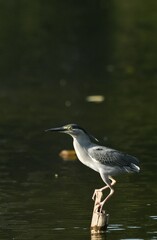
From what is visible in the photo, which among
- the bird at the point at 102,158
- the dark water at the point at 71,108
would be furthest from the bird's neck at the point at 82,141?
the dark water at the point at 71,108

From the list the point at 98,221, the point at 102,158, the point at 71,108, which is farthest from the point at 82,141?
the point at 71,108

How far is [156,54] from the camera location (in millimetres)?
23109

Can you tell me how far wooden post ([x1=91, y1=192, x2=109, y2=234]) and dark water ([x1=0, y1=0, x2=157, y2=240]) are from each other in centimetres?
10

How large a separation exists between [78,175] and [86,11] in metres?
17.5

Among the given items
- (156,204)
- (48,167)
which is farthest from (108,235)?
(48,167)

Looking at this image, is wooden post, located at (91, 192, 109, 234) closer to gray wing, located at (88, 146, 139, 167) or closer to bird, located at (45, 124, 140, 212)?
bird, located at (45, 124, 140, 212)

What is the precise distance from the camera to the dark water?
37.7 ft

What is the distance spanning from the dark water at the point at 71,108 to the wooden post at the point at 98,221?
10 centimetres

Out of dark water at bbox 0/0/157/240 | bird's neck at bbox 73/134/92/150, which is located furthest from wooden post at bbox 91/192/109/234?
bird's neck at bbox 73/134/92/150

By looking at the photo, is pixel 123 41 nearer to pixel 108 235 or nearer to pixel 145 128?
pixel 145 128

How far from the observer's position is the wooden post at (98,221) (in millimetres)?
10531

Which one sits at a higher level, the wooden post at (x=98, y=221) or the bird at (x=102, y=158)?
the bird at (x=102, y=158)

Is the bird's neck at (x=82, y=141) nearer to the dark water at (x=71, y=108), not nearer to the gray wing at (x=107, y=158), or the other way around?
the gray wing at (x=107, y=158)

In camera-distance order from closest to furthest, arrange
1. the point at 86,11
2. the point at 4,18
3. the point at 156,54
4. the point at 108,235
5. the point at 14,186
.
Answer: the point at 108,235 → the point at 14,186 → the point at 156,54 → the point at 4,18 → the point at 86,11
